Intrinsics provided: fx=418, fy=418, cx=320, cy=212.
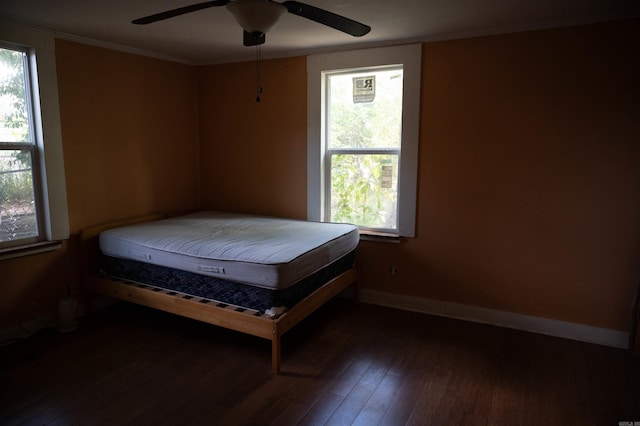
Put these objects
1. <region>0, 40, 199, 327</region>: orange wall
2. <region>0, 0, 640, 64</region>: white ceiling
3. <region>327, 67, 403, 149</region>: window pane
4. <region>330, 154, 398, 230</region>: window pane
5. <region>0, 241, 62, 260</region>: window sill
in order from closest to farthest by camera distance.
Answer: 1. <region>0, 0, 640, 64</region>: white ceiling
2. <region>0, 241, 62, 260</region>: window sill
3. <region>0, 40, 199, 327</region>: orange wall
4. <region>327, 67, 403, 149</region>: window pane
5. <region>330, 154, 398, 230</region>: window pane

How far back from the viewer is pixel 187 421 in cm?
213

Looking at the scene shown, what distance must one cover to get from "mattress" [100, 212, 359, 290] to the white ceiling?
1.50 m

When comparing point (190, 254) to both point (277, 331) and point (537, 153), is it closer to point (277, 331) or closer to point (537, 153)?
point (277, 331)

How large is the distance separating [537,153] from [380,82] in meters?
1.37

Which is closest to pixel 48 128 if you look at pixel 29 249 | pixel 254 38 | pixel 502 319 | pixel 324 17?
pixel 29 249

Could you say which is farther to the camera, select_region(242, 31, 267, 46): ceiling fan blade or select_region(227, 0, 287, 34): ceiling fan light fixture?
select_region(242, 31, 267, 46): ceiling fan blade

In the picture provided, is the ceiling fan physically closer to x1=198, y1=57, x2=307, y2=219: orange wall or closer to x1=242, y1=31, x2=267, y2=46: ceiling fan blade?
x1=242, y1=31, x2=267, y2=46: ceiling fan blade

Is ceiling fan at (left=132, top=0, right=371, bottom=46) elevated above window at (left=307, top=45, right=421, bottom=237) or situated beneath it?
elevated above

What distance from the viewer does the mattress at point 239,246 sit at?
2.59 m

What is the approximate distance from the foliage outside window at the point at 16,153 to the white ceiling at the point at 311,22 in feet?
1.11

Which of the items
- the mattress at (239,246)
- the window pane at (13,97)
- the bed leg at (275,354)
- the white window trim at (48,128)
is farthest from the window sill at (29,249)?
the bed leg at (275,354)

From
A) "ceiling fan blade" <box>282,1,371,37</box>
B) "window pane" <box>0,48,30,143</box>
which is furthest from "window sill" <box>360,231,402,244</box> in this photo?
"window pane" <box>0,48,30,143</box>

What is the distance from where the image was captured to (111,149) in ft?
11.8

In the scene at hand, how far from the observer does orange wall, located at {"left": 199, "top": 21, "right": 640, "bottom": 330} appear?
2816 millimetres
